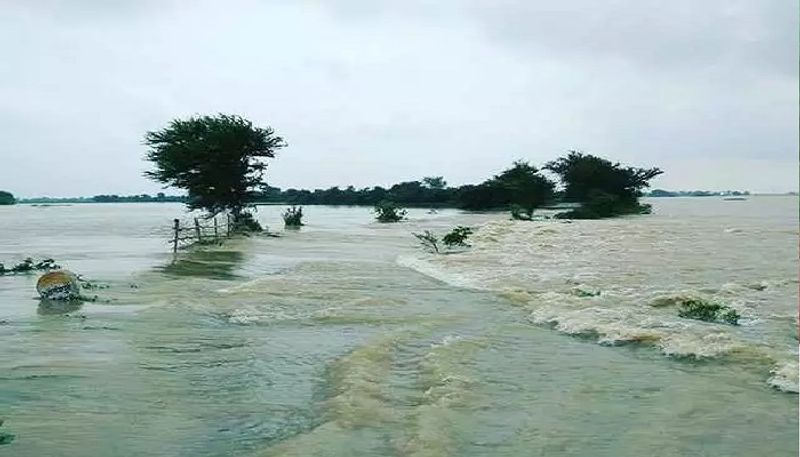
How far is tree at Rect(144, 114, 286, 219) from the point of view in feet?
118

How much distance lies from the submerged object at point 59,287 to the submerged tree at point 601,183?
47.9 m

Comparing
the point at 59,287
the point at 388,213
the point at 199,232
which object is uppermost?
the point at 388,213

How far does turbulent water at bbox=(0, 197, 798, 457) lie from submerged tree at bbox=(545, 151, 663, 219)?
1605 inches

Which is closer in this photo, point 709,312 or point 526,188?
point 709,312

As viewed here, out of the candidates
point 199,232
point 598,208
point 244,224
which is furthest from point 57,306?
point 598,208

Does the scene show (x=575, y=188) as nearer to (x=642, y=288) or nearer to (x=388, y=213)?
(x=388, y=213)

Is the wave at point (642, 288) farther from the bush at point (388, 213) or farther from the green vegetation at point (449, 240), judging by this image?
the bush at point (388, 213)

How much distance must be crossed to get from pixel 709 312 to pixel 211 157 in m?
28.4

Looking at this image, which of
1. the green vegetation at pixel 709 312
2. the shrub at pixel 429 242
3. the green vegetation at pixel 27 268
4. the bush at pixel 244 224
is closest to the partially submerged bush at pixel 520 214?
the bush at pixel 244 224

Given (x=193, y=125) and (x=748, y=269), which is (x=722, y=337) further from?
(x=193, y=125)

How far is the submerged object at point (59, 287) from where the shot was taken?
13922mm

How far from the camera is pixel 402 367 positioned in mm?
8773

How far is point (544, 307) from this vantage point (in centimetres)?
1334

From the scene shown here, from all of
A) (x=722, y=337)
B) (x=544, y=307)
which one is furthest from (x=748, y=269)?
(x=722, y=337)
